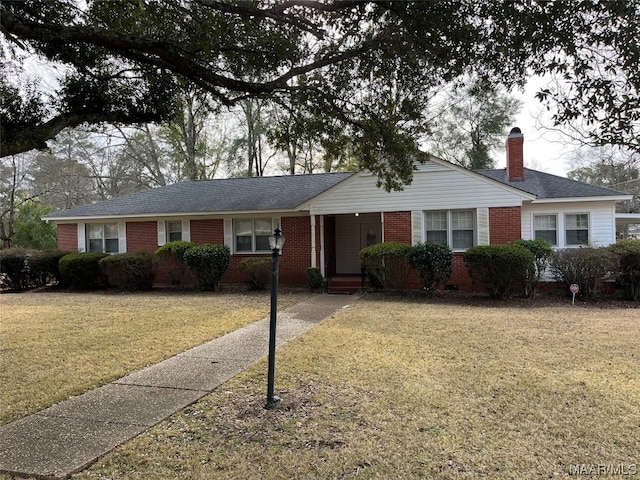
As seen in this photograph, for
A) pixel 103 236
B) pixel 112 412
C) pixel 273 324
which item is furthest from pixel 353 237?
pixel 112 412

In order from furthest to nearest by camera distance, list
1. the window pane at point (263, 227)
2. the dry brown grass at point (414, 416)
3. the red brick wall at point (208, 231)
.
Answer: the red brick wall at point (208, 231)
the window pane at point (263, 227)
the dry brown grass at point (414, 416)

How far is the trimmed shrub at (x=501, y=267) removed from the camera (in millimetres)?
10641

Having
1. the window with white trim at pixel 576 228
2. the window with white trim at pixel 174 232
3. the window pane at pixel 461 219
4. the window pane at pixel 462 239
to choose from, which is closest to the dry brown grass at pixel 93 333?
the window with white trim at pixel 174 232

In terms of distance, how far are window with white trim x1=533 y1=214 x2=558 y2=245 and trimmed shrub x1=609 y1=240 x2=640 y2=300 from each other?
2175 millimetres

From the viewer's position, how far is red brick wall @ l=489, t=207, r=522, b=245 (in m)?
12.4

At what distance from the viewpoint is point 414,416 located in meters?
3.88

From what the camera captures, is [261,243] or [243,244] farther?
[243,244]

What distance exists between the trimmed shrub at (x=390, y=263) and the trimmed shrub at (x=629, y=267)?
17.2ft

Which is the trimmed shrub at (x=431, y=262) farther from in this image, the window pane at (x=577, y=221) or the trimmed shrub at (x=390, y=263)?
the window pane at (x=577, y=221)

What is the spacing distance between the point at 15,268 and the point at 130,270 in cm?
471

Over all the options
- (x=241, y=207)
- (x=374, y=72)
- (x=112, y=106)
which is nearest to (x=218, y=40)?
(x=112, y=106)

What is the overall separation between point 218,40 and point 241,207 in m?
8.37

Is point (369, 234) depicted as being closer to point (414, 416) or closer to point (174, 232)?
point (174, 232)

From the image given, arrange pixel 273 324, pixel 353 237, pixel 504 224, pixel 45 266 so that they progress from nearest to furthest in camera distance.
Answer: pixel 273 324 → pixel 504 224 → pixel 45 266 → pixel 353 237
